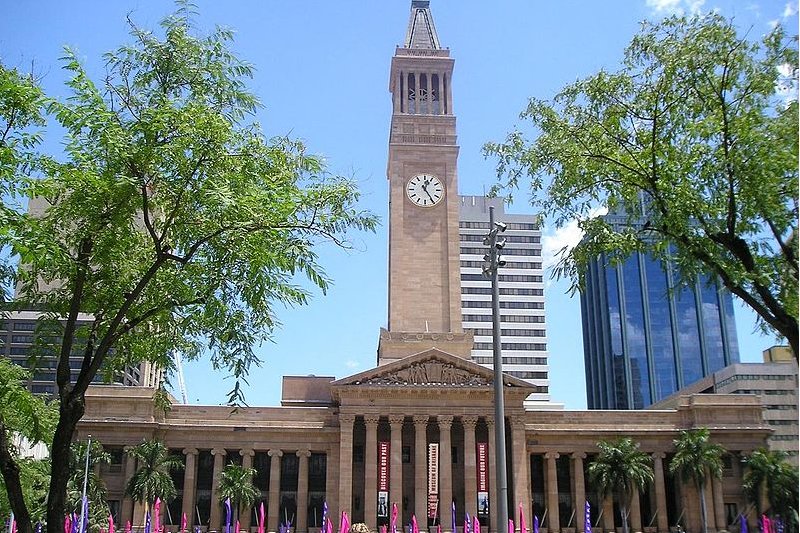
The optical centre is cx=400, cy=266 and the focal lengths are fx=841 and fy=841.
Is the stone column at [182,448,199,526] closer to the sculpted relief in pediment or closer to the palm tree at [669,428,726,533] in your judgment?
the sculpted relief in pediment

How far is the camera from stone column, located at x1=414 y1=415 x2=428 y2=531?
80.7 meters

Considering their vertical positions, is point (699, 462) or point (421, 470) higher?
point (699, 462)

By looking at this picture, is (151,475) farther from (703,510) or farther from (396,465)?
(703,510)

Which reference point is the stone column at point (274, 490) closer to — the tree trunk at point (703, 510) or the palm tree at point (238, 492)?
the palm tree at point (238, 492)

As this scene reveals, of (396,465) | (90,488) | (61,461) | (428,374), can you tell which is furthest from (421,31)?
(61,461)

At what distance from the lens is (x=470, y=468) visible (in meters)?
83.5

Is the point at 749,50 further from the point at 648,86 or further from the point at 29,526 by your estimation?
the point at 29,526

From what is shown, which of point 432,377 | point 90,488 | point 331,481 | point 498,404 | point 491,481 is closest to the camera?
point 498,404

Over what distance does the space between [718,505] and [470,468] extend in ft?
82.6

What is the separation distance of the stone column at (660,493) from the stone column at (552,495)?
32.6 feet

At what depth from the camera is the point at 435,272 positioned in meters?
95.2

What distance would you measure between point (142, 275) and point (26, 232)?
4.21 metres

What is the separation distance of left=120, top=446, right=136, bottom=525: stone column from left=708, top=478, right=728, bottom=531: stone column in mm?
57020

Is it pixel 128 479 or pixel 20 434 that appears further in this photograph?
pixel 128 479
